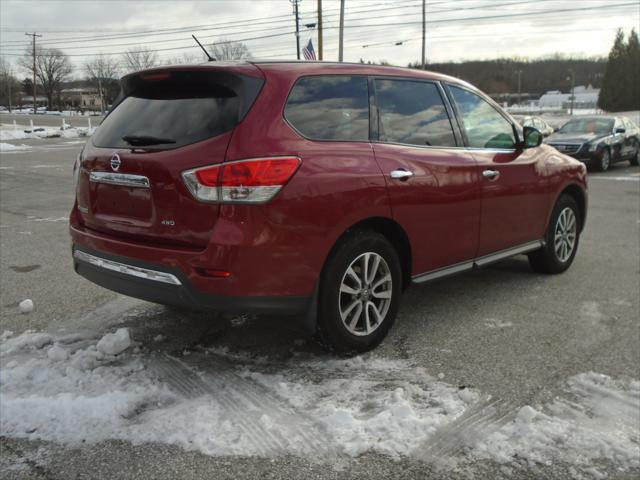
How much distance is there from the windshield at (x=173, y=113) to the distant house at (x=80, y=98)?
11329cm

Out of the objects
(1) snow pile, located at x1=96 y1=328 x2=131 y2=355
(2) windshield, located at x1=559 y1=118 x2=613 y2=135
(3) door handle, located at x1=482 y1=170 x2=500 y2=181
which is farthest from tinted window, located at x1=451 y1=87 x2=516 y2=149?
(2) windshield, located at x1=559 y1=118 x2=613 y2=135

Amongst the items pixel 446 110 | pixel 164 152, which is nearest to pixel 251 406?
pixel 164 152

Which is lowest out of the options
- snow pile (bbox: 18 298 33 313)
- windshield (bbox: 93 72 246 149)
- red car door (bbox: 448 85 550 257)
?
snow pile (bbox: 18 298 33 313)

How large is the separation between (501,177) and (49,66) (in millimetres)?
108675

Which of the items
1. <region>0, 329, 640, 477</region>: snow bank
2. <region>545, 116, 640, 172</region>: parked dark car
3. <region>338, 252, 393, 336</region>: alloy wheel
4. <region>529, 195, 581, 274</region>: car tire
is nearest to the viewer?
<region>0, 329, 640, 477</region>: snow bank

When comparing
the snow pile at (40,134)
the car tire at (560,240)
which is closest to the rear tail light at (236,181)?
the car tire at (560,240)

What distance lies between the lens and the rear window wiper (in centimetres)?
330

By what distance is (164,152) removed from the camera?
322cm

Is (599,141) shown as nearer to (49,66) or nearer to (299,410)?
(299,410)

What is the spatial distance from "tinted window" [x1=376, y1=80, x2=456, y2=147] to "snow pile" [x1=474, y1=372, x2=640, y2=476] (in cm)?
188

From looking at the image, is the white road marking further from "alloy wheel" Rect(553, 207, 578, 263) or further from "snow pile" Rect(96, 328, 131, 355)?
"snow pile" Rect(96, 328, 131, 355)

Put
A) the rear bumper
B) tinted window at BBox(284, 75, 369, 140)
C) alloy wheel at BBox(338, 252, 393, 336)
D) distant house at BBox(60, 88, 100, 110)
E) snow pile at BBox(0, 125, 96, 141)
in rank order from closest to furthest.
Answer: the rear bumper
tinted window at BBox(284, 75, 369, 140)
alloy wheel at BBox(338, 252, 393, 336)
snow pile at BBox(0, 125, 96, 141)
distant house at BBox(60, 88, 100, 110)

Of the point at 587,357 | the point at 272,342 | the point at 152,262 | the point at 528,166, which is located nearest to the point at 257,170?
the point at 152,262

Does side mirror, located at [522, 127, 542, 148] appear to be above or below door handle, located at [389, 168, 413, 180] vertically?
above
